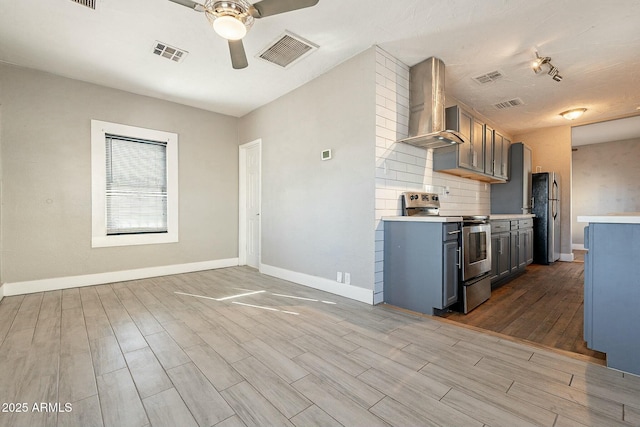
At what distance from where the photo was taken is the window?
3.90m

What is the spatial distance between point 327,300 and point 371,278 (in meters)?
0.58

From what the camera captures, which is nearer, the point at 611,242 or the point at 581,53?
the point at 611,242

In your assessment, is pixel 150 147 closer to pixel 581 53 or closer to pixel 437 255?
pixel 437 255

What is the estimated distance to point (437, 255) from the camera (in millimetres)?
2617

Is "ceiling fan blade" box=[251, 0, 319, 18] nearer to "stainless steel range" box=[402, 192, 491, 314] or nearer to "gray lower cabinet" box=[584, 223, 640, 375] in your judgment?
"stainless steel range" box=[402, 192, 491, 314]

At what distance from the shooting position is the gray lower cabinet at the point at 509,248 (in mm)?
3639

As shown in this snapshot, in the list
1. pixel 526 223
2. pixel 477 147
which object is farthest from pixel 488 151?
pixel 526 223

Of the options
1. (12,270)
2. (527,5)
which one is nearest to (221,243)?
(12,270)

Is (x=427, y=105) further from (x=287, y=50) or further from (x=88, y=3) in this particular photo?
(x=88, y=3)

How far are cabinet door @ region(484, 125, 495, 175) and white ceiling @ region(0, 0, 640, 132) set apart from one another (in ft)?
1.93

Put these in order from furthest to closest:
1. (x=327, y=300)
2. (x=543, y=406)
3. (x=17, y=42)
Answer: (x=327, y=300), (x=17, y=42), (x=543, y=406)

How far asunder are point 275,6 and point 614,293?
9.96 ft

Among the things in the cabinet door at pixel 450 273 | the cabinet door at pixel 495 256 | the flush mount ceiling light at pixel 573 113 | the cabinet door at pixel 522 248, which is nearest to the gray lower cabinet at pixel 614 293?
the cabinet door at pixel 450 273

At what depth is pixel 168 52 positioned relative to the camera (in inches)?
124
